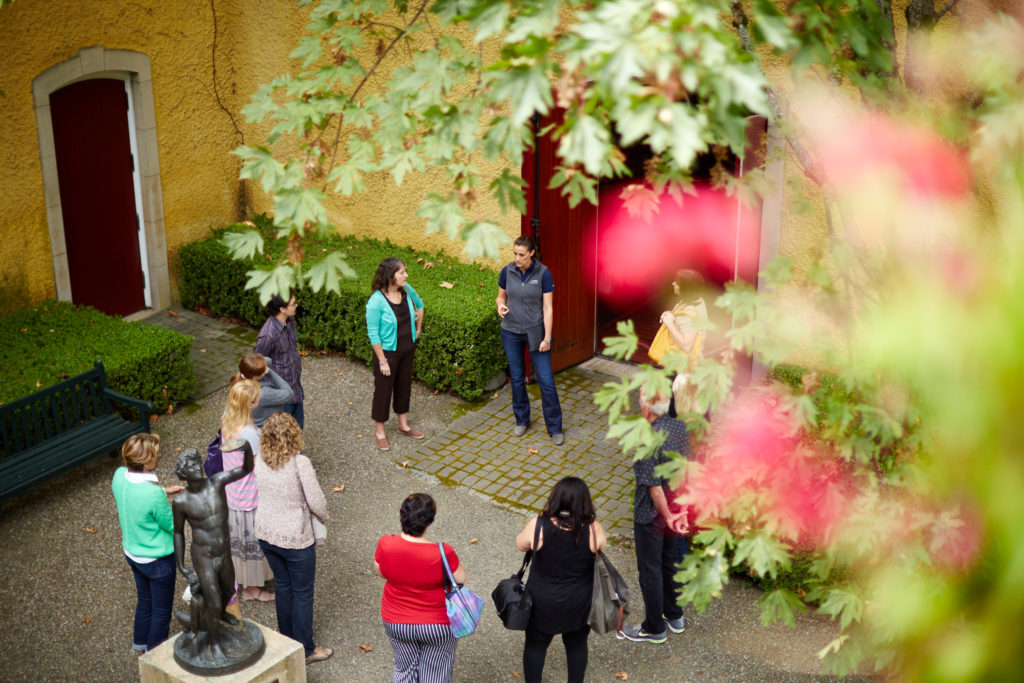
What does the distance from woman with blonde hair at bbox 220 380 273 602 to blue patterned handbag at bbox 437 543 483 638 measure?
66.8 inches

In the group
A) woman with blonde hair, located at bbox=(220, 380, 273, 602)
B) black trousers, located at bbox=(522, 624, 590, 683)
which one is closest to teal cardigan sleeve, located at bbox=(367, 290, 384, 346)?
woman with blonde hair, located at bbox=(220, 380, 273, 602)

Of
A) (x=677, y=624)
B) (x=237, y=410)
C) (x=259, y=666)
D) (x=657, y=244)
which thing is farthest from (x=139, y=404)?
(x=657, y=244)

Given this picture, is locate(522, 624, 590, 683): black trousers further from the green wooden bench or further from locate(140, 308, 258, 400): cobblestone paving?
locate(140, 308, 258, 400): cobblestone paving

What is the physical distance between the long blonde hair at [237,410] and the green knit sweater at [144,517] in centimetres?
82

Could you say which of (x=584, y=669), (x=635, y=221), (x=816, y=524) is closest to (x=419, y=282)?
(x=635, y=221)

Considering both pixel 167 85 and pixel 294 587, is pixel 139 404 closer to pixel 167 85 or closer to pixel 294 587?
pixel 294 587

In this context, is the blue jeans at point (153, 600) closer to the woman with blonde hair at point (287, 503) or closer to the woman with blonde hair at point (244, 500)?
the woman with blonde hair at point (244, 500)

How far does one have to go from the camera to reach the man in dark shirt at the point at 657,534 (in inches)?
253

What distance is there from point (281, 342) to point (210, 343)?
392cm

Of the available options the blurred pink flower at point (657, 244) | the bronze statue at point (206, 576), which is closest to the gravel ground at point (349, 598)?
the bronze statue at point (206, 576)

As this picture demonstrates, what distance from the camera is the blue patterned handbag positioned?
5660 millimetres

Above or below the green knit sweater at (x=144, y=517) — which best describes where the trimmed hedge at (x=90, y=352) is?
below

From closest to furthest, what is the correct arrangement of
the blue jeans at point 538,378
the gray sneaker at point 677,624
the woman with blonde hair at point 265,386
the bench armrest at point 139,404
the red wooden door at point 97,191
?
the gray sneaker at point 677,624 < the woman with blonde hair at point 265,386 < the bench armrest at point 139,404 < the blue jeans at point 538,378 < the red wooden door at point 97,191

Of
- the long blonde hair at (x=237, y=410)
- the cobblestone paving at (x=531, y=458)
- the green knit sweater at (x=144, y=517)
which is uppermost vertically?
the long blonde hair at (x=237, y=410)
